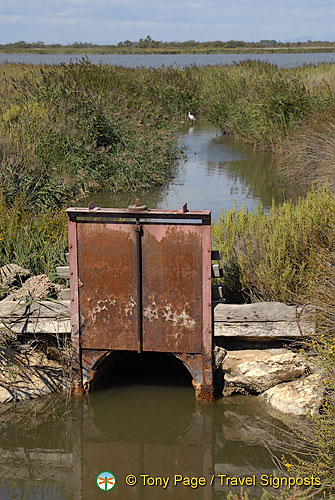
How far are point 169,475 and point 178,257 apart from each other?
178 cm

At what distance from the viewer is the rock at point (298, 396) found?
18.2ft

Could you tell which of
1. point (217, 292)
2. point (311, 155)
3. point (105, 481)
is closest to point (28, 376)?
point (105, 481)

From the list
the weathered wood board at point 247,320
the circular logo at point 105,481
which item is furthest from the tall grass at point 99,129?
the circular logo at point 105,481

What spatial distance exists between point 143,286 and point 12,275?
4.99 feet

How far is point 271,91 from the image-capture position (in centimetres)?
1925

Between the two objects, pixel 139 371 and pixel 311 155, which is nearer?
pixel 139 371

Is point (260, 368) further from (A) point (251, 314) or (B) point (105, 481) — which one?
(B) point (105, 481)

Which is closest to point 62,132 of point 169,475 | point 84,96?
point 84,96

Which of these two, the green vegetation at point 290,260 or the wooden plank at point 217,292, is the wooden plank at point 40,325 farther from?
the green vegetation at point 290,260

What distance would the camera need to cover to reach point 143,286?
19.0 ft

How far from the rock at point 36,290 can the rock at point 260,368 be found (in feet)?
5.75

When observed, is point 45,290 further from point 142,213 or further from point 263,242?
point 263,242

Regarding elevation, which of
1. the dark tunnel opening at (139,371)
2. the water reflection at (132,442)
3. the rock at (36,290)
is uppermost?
the rock at (36,290)

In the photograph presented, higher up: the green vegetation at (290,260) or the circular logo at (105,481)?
the green vegetation at (290,260)
